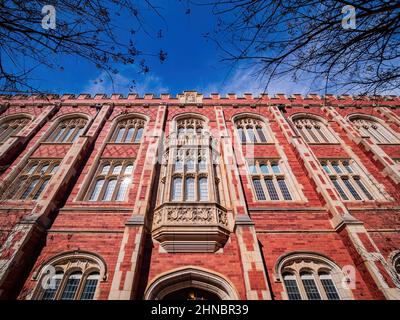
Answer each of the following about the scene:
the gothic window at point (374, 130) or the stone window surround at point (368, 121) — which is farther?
the stone window surround at point (368, 121)

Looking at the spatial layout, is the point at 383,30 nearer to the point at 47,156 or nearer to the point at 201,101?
the point at 201,101

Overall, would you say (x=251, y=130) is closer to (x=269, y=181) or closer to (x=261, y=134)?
(x=261, y=134)

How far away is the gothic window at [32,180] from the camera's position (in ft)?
30.2

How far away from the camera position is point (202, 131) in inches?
509

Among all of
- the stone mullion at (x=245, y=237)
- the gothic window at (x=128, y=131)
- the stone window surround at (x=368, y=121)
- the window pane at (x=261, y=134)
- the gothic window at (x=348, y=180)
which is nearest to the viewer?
the stone mullion at (x=245, y=237)

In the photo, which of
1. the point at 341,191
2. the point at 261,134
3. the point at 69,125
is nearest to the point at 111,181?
the point at 69,125

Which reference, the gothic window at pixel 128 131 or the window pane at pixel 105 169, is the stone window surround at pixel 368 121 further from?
the window pane at pixel 105 169

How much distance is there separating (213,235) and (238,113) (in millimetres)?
9409

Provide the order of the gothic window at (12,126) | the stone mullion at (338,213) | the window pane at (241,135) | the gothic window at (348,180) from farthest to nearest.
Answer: the gothic window at (12,126)
the window pane at (241,135)
the gothic window at (348,180)
the stone mullion at (338,213)

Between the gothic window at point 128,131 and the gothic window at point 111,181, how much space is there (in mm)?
1980

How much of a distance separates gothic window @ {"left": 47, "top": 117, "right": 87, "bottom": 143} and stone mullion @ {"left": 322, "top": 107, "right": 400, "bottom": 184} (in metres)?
15.9

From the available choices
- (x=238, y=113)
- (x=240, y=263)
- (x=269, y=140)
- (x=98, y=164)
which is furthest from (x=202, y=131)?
(x=240, y=263)

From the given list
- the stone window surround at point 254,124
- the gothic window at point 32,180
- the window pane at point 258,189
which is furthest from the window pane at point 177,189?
the gothic window at point 32,180

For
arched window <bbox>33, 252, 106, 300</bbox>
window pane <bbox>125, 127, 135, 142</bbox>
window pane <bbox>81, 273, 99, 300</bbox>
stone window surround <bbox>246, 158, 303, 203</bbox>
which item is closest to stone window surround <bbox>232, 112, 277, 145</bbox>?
stone window surround <bbox>246, 158, 303, 203</bbox>
